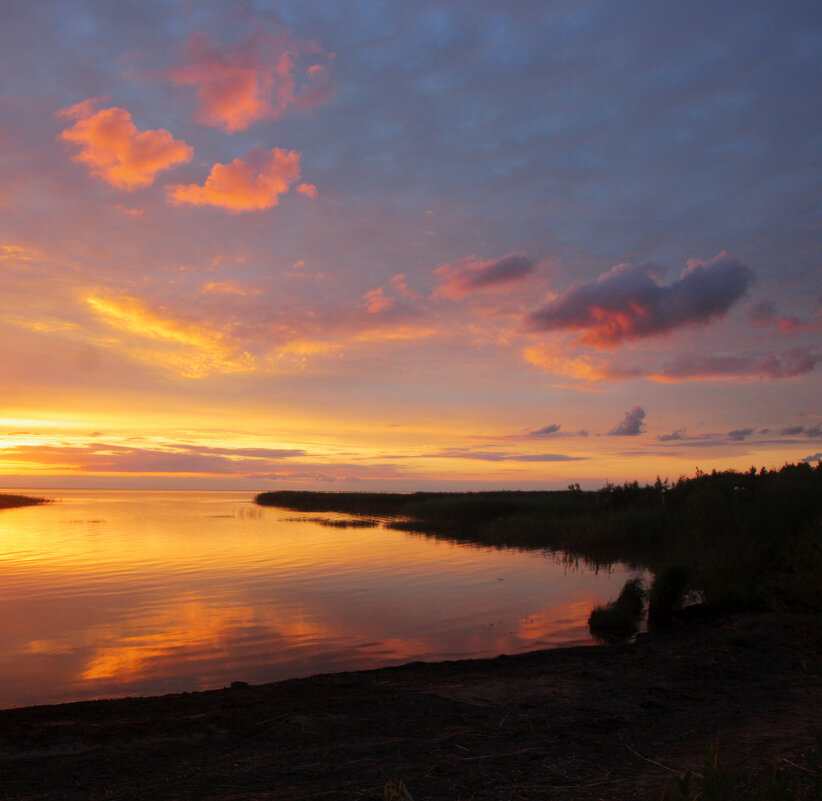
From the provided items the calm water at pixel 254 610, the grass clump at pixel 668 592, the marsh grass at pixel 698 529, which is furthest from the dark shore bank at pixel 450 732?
the grass clump at pixel 668 592

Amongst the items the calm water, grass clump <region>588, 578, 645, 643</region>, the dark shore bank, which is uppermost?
the dark shore bank

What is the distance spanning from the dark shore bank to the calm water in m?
2.42

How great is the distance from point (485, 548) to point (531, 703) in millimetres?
24407

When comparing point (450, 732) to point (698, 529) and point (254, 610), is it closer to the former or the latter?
point (254, 610)

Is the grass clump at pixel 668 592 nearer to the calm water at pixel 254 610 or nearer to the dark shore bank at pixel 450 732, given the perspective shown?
the calm water at pixel 254 610

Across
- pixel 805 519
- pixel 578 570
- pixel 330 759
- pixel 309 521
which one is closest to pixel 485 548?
pixel 578 570

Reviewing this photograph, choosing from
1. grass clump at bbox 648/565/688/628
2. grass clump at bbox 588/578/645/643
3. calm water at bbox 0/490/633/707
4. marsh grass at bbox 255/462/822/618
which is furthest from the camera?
grass clump at bbox 648/565/688/628

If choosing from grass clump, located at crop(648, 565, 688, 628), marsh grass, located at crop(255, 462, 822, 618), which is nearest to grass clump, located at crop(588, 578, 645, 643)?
grass clump, located at crop(648, 565, 688, 628)

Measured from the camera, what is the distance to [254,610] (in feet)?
56.9

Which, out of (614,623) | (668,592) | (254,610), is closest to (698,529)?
(668,592)

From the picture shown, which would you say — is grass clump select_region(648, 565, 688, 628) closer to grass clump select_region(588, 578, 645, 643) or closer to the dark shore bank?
grass clump select_region(588, 578, 645, 643)

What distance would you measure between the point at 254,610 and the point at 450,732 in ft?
36.4

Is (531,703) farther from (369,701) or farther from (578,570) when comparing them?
(578,570)

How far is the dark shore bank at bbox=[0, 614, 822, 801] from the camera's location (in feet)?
18.8
